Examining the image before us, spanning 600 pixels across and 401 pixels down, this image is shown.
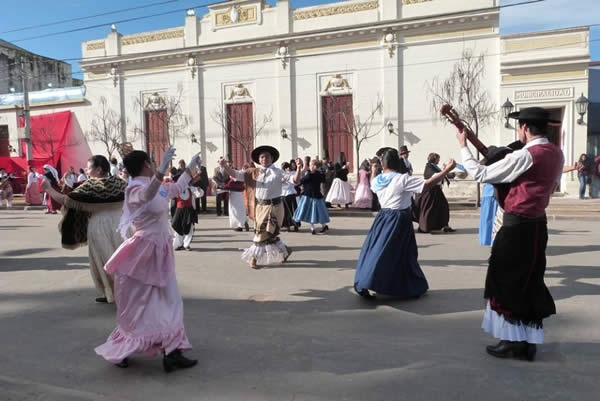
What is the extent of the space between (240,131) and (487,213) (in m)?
16.4

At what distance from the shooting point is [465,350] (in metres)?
4.02

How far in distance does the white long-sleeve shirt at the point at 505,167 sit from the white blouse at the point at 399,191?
1.47 meters

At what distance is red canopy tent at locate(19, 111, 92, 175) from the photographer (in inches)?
1056

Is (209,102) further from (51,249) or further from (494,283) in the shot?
(494,283)

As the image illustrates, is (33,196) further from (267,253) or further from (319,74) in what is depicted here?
(267,253)

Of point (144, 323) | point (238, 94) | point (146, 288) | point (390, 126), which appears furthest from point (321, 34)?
point (144, 323)

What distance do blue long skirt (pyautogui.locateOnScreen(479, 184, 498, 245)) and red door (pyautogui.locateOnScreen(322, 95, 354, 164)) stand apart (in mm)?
12848

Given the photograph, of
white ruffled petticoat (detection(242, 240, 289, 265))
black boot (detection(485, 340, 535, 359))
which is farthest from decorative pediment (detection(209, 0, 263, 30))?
black boot (detection(485, 340, 535, 359))

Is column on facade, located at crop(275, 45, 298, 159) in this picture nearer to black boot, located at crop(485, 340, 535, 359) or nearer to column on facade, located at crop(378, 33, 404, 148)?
column on facade, located at crop(378, 33, 404, 148)

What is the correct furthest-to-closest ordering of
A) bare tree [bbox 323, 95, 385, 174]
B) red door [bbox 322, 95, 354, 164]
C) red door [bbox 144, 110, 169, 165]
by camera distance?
red door [bbox 144, 110, 169, 165]
red door [bbox 322, 95, 354, 164]
bare tree [bbox 323, 95, 385, 174]

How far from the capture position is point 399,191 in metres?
5.37

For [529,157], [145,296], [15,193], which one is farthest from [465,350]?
[15,193]

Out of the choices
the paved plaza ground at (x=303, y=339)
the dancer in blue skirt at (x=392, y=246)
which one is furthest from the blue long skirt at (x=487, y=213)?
the dancer in blue skirt at (x=392, y=246)

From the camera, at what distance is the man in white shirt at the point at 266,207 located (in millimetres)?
7376
